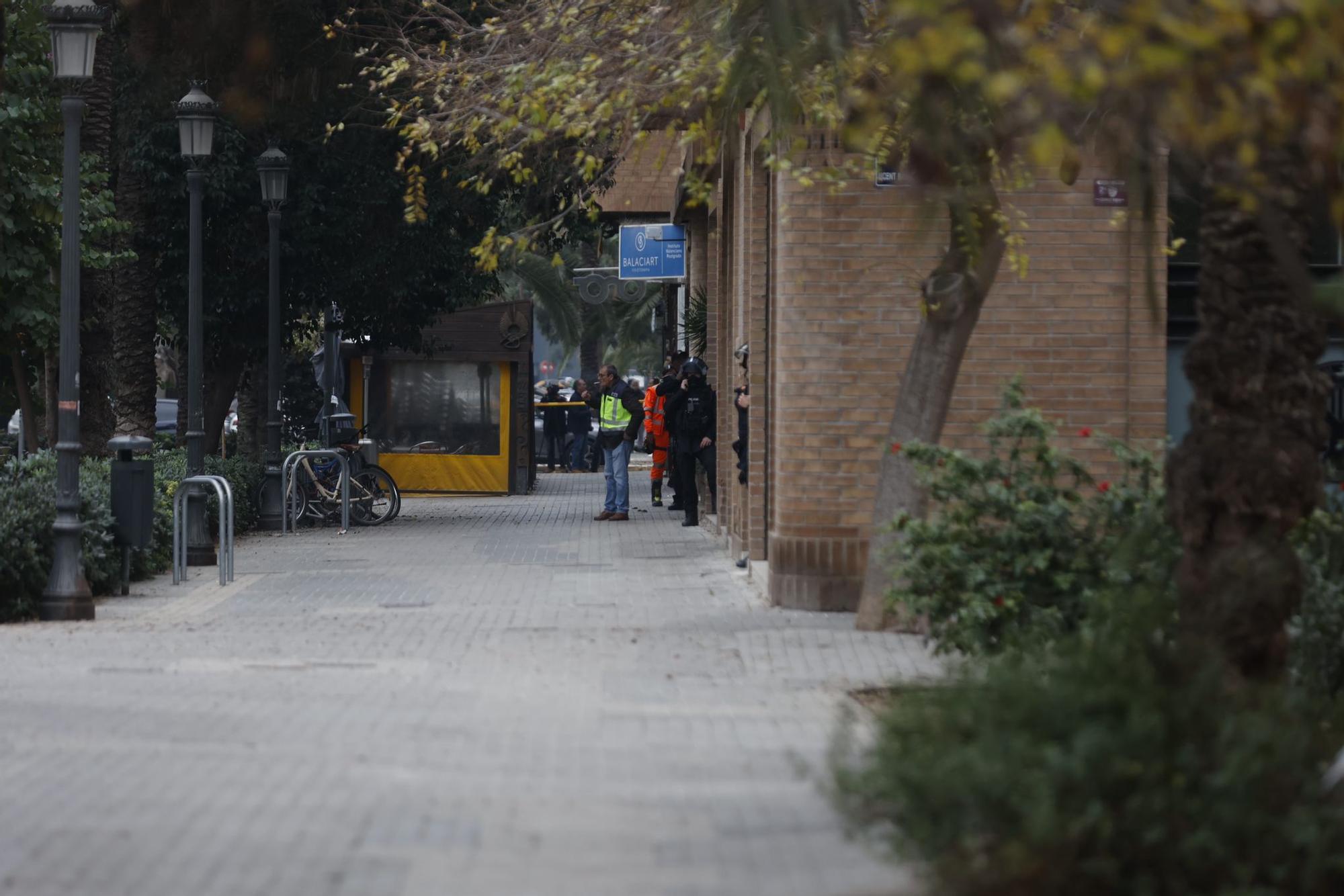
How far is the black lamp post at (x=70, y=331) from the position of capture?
1241 cm

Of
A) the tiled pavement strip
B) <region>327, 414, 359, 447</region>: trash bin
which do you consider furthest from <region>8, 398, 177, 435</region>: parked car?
the tiled pavement strip

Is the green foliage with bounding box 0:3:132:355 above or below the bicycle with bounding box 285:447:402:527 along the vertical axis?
above

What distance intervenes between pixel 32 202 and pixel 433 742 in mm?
13624

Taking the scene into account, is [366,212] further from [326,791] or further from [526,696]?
[326,791]

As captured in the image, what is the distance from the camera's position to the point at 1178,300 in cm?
1308

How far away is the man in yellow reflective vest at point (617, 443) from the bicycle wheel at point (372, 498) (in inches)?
99.3

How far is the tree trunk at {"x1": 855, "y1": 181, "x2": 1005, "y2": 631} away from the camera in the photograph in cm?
1068

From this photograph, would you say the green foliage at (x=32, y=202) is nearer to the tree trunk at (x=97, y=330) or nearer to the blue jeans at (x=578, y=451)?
the tree trunk at (x=97, y=330)

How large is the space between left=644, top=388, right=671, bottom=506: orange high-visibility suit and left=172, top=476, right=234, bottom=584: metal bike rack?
7242 mm

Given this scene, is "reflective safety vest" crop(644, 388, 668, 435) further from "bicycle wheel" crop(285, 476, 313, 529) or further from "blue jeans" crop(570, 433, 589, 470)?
"blue jeans" crop(570, 433, 589, 470)

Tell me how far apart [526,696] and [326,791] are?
7.92ft

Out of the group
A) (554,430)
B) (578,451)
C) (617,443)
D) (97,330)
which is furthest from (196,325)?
(554,430)

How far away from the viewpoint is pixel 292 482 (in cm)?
2159

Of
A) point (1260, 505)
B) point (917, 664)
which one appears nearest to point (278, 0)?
point (917, 664)
